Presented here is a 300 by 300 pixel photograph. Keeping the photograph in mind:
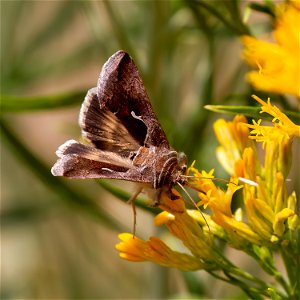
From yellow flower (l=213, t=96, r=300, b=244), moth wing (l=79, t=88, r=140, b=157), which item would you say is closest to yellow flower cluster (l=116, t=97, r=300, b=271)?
yellow flower (l=213, t=96, r=300, b=244)

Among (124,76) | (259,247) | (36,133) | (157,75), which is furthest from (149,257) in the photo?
(36,133)

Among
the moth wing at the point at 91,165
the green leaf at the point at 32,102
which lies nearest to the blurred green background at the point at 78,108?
the green leaf at the point at 32,102

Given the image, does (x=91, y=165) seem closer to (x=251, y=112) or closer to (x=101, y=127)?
(x=101, y=127)

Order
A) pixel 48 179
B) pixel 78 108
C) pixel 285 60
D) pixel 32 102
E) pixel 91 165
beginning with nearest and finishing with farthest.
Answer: pixel 285 60 → pixel 91 165 → pixel 32 102 → pixel 48 179 → pixel 78 108

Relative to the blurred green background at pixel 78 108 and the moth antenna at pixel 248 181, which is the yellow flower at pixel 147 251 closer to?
the moth antenna at pixel 248 181

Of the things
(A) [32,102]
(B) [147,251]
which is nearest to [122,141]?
(B) [147,251]

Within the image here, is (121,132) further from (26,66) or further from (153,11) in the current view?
(26,66)

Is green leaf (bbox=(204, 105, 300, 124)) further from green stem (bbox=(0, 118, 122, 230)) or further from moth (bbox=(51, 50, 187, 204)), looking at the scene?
green stem (bbox=(0, 118, 122, 230))
